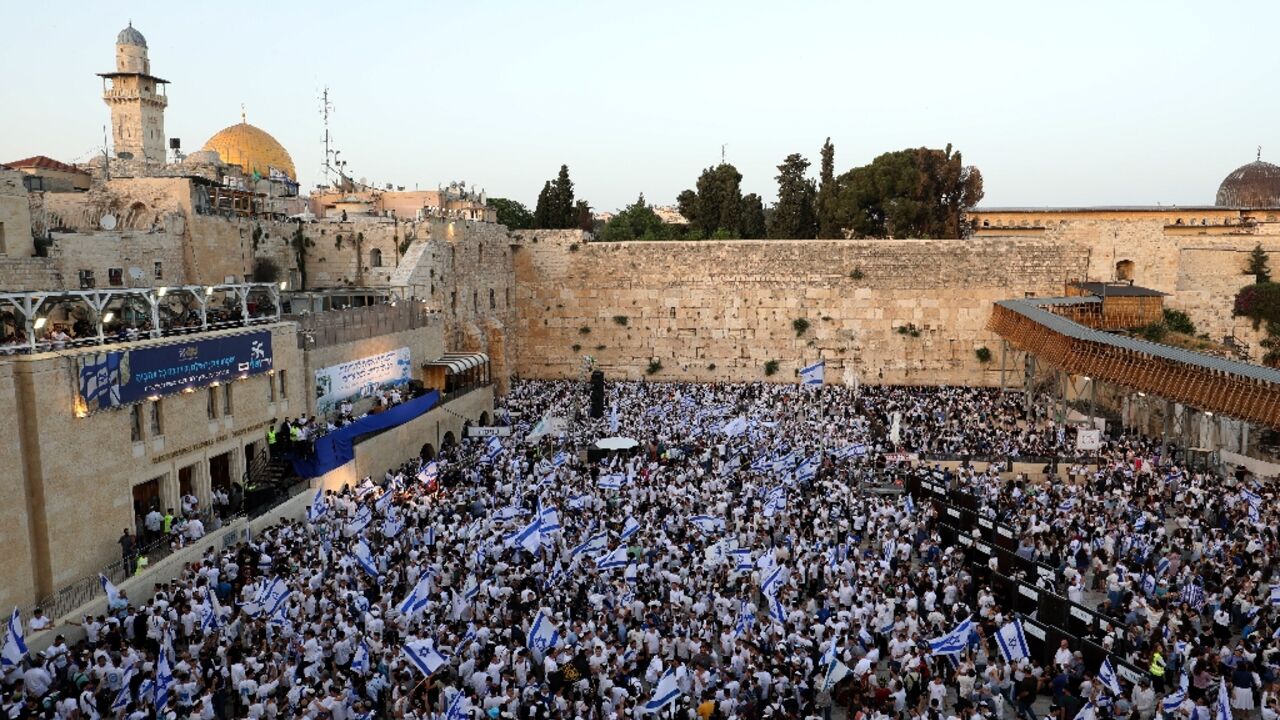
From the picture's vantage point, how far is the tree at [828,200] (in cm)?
4209

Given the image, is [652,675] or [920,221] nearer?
[652,675]

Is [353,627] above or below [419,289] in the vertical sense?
below

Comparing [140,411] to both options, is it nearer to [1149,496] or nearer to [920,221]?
[1149,496]

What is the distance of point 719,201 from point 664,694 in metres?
38.3

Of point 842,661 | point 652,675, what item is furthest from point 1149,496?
point 652,675

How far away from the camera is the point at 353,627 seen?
11500 millimetres

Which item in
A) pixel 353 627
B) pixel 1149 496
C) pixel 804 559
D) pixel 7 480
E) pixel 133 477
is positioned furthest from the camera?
pixel 1149 496

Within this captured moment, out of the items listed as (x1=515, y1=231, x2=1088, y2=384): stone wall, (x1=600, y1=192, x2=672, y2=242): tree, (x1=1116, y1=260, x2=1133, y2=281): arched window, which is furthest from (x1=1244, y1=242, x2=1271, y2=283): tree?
(x1=600, y1=192, x2=672, y2=242): tree

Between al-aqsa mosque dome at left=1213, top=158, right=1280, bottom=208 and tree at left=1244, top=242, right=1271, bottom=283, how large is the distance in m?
18.8

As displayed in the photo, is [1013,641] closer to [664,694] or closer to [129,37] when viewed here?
[664,694]

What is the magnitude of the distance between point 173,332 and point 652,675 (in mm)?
11321

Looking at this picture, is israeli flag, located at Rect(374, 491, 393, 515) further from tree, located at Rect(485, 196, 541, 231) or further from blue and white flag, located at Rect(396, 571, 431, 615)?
tree, located at Rect(485, 196, 541, 231)

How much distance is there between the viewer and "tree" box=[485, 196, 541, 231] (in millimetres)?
57156

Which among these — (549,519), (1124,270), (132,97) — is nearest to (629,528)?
(549,519)
